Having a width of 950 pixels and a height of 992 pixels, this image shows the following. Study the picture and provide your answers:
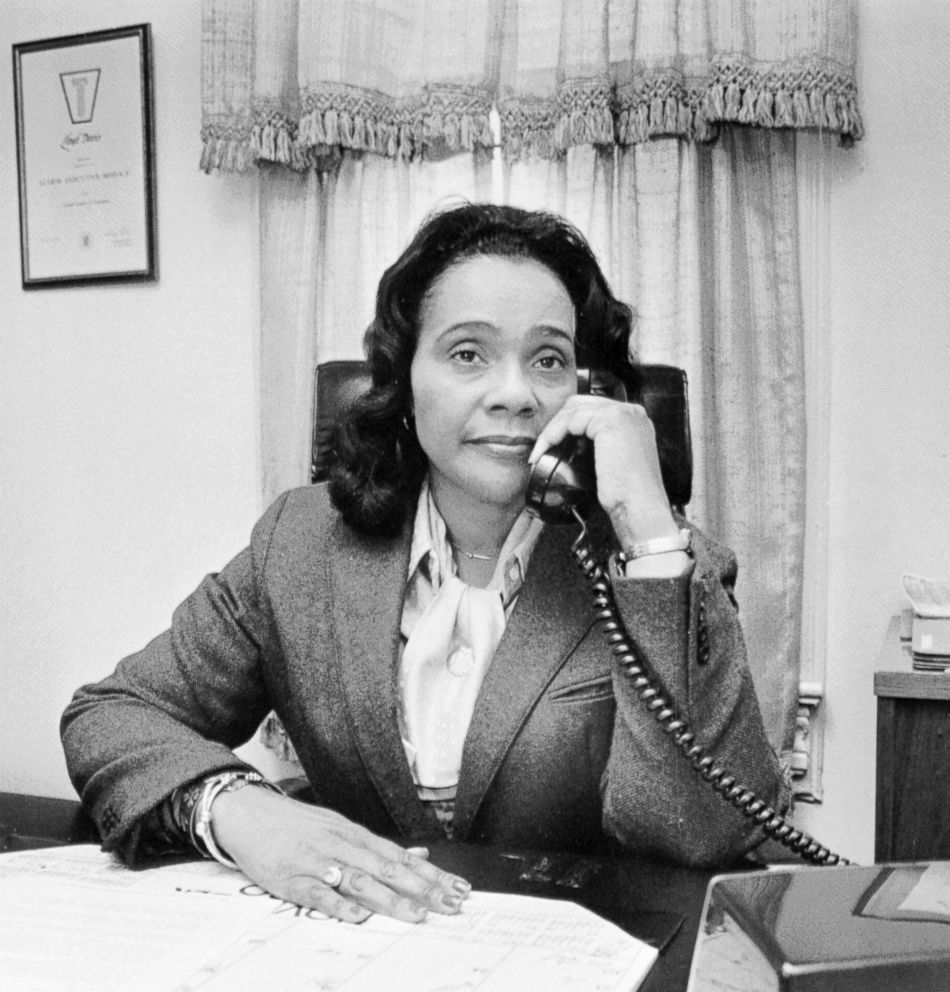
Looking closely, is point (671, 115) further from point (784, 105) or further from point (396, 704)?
point (396, 704)

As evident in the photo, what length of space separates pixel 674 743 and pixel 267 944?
475 millimetres

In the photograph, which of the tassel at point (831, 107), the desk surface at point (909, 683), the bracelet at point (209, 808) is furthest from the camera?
the tassel at point (831, 107)

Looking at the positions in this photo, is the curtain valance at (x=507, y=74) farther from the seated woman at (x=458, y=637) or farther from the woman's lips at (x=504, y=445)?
the woman's lips at (x=504, y=445)

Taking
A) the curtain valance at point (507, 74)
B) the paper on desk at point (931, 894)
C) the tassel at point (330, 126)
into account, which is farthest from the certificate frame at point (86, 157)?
the paper on desk at point (931, 894)

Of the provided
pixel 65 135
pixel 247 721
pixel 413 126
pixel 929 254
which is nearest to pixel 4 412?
pixel 65 135

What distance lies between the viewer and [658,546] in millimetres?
1143

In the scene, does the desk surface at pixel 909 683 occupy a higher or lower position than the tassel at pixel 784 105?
lower

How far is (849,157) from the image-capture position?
7.07ft

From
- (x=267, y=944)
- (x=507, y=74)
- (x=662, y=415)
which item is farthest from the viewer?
(x=507, y=74)

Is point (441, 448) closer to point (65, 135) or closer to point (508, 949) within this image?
point (508, 949)

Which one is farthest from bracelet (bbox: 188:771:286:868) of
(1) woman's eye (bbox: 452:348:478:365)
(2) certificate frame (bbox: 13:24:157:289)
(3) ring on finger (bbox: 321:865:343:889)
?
(2) certificate frame (bbox: 13:24:157:289)

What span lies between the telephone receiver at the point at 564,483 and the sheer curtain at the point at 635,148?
987 mm

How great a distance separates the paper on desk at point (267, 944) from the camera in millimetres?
687

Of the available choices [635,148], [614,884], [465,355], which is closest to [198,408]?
[635,148]
